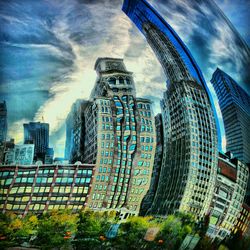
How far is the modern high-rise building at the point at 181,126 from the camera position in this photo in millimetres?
6574

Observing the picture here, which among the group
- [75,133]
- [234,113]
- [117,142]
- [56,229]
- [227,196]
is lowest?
[56,229]

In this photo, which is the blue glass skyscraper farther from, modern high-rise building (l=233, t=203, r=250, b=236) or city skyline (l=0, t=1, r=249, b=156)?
modern high-rise building (l=233, t=203, r=250, b=236)

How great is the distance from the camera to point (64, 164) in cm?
616

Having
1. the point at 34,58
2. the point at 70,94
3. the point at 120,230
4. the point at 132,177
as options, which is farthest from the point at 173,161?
the point at 34,58

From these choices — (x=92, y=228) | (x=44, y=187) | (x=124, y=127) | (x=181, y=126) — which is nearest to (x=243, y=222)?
(x=181, y=126)

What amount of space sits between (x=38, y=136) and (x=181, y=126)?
74.0 inches

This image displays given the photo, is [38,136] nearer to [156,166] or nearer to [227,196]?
[156,166]

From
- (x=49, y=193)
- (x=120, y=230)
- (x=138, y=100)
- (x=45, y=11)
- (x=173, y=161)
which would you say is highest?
(x=45, y=11)

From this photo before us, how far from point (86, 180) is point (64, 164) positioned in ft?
1.08

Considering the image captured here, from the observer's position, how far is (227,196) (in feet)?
23.8

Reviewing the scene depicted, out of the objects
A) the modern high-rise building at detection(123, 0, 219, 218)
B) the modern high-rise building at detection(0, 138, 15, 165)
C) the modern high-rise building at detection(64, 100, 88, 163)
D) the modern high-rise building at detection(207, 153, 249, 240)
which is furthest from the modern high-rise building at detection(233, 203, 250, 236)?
the modern high-rise building at detection(0, 138, 15, 165)

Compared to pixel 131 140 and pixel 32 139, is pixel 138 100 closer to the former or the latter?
pixel 131 140

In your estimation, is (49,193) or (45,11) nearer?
(49,193)

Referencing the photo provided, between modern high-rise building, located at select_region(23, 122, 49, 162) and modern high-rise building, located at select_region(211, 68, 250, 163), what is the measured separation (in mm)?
2516
